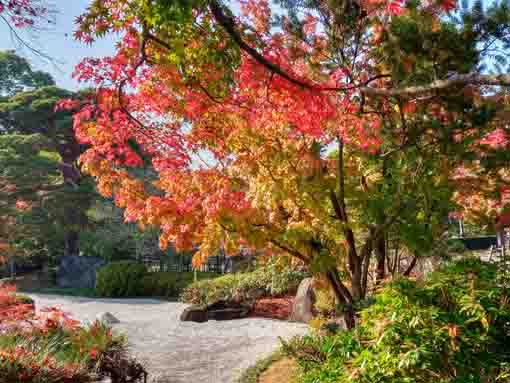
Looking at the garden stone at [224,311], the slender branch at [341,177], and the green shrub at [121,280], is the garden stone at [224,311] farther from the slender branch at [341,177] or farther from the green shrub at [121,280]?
the slender branch at [341,177]

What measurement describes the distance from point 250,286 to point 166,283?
172 inches

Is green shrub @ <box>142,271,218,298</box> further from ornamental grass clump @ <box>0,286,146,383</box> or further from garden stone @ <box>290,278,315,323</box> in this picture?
ornamental grass clump @ <box>0,286,146,383</box>

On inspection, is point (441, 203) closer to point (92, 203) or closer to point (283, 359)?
point (283, 359)

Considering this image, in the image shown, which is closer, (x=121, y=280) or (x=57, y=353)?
(x=57, y=353)

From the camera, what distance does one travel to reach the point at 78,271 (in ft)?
61.4

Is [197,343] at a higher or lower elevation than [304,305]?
lower

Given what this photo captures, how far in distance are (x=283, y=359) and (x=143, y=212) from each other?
2726mm

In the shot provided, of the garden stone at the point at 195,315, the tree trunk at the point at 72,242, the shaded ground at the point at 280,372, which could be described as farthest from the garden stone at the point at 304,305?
the tree trunk at the point at 72,242

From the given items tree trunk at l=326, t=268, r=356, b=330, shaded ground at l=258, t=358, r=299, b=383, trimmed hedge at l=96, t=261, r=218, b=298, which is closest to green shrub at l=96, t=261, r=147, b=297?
trimmed hedge at l=96, t=261, r=218, b=298

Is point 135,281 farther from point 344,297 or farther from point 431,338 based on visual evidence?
point 431,338

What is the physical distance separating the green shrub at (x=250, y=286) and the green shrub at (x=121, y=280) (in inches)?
147

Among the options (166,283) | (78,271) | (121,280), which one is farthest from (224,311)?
(78,271)

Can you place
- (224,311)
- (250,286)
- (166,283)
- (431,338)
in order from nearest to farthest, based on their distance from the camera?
(431,338) → (224,311) → (250,286) → (166,283)

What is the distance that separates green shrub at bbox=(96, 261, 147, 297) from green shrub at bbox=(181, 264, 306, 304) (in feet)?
12.3
